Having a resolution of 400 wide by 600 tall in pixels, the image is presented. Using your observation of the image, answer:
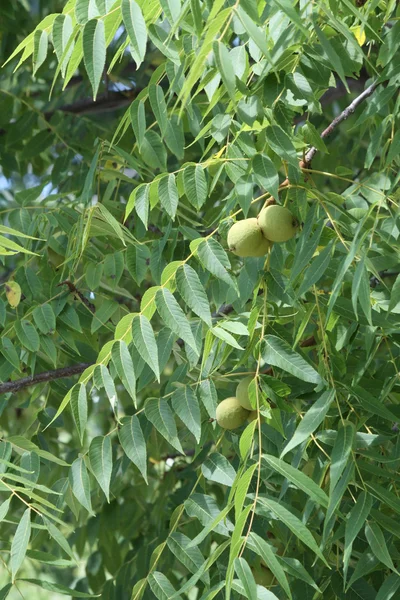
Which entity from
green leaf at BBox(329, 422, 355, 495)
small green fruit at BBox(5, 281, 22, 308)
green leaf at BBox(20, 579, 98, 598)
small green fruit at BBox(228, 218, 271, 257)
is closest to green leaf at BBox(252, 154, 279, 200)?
small green fruit at BBox(228, 218, 271, 257)

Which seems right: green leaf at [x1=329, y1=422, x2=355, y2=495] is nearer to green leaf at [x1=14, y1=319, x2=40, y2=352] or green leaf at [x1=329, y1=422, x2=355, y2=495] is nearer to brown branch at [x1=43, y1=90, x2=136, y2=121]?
green leaf at [x1=14, y1=319, x2=40, y2=352]

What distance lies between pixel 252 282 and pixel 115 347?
1.02 feet

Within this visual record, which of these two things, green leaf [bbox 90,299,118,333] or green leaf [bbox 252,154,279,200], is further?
green leaf [bbox 90,299,118,333]

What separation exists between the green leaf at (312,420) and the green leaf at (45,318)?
0.81m

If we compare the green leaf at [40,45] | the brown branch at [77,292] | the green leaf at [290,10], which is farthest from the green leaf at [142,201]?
the green leaf at [290,10]

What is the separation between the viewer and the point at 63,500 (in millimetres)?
2016

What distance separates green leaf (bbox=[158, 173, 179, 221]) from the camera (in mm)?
1888

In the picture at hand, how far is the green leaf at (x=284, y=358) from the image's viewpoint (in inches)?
65.7

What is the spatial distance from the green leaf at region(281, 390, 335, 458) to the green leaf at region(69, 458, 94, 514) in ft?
1.58

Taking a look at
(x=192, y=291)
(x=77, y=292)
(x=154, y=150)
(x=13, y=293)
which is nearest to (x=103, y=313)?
(x=77, y=292)

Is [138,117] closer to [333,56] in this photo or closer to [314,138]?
[314,138]

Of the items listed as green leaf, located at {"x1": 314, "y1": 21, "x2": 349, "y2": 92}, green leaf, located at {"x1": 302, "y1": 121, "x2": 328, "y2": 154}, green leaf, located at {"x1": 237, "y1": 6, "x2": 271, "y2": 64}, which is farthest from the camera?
green leaf, located at {"x1": 302, "y1": 121, "x2": 328, "y2": 154}

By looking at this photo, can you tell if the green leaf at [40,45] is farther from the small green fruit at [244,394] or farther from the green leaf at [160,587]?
the green leaf at [160,587]

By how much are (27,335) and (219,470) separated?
24.1 inches
